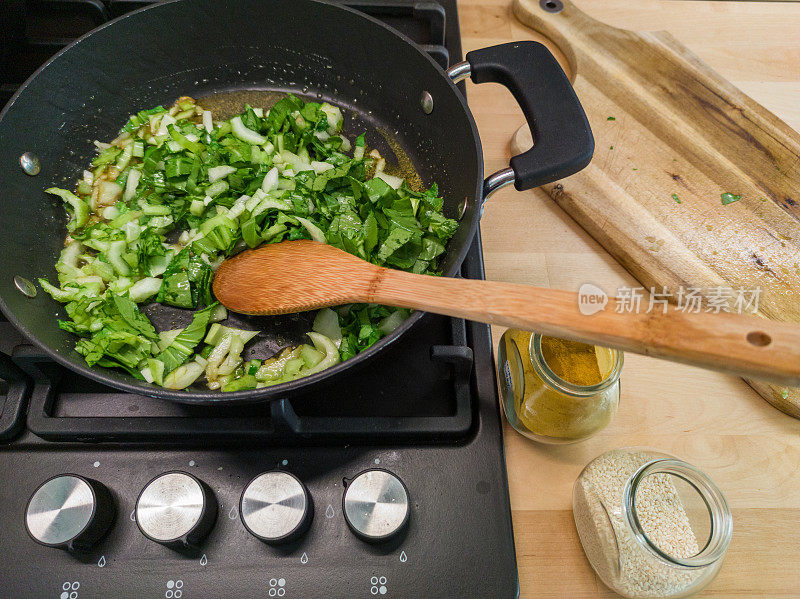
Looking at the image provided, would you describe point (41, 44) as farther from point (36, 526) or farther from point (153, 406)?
point (36, 526)

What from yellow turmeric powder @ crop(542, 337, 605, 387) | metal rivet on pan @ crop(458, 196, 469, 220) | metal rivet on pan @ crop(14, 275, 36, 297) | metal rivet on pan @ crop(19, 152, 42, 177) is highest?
metal rivet on pan @ crop(19, 152, 42, 177)

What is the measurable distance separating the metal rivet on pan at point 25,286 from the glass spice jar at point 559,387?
81 cm

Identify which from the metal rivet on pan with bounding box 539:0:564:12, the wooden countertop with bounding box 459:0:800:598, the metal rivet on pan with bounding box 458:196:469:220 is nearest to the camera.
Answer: the wooden countertop with bounding box 459:0:800:598

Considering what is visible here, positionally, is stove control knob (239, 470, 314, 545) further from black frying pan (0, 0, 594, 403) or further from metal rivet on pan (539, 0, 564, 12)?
metal rivet on pan (539, 0, 564, 12)

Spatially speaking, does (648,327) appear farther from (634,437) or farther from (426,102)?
(426,102)

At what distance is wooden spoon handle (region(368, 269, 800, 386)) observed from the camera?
42 cm

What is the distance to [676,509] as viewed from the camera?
27.5 inches

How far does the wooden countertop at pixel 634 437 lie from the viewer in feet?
2.44

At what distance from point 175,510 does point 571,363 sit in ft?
1.88

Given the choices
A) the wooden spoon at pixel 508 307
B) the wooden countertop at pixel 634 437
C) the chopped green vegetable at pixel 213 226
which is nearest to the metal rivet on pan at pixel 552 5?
the wooden countertop at pixel 634 437

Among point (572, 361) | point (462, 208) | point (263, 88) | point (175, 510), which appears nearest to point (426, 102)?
point (462, 208)

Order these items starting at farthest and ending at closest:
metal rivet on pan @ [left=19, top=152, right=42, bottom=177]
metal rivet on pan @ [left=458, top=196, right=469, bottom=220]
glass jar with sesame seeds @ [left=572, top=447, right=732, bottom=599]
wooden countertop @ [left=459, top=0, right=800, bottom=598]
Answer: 1. metal rivet on pan @ [left=19, top=152, right=42, bottom=177]
2. metal rivet on pan @ [left=458, top=196, right=469, bottom=220]
3. wooden countertop @ [left=459, top=0, right=800, bottom=598]
4. glass jar with sesame seeds @ [left=572, top=447, right=732, bottom=599]

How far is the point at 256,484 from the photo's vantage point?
2.26 feet

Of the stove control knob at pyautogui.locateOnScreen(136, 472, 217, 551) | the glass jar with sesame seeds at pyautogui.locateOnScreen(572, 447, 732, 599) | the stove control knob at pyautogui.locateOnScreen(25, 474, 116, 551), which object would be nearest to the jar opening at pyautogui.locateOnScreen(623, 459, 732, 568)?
the glass jar with sesame seeds at pyautogui.locateOnScreen(572, 447, 732, 599)
